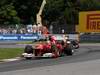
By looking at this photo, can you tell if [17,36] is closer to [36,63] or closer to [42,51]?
[42,51]

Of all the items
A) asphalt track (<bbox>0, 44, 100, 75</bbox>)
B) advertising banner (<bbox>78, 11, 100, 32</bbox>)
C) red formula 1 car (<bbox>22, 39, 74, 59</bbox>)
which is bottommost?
asphalt track (<bbox>0, 44, 100, 75</bbox>)

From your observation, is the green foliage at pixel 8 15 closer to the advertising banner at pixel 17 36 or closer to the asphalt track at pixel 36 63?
the advertising banner at pixel 17 36

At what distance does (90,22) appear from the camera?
187ft

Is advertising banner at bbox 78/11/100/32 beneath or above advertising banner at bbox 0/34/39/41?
above

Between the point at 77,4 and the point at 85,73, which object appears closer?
the point at 85,73

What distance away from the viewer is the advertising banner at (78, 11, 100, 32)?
5648cm

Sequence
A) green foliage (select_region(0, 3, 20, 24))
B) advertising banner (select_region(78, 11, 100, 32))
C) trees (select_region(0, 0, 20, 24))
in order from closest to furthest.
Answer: advertising banner (select_region(78, 11, 100, 32))
trees (select_region(0, 0, 20, 24))
green foliage (select_region(0, 3, 20, 24))

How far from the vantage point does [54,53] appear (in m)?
28.1

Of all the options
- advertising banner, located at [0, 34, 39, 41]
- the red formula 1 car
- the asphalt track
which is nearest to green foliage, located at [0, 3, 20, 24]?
advertising banner, located at [0, 34, 39, 41]

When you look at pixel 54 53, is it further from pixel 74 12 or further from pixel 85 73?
pixel 74 12

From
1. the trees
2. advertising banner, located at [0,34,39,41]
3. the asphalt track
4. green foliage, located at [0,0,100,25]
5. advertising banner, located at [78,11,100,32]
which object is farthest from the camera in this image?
the trees

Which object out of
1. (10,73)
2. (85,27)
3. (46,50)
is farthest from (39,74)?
(85,27)

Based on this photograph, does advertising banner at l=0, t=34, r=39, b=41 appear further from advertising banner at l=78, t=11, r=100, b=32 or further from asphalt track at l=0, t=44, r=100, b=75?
asphalt track at l=0, t=44, r=100, b=75

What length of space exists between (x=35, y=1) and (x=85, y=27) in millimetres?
26066
